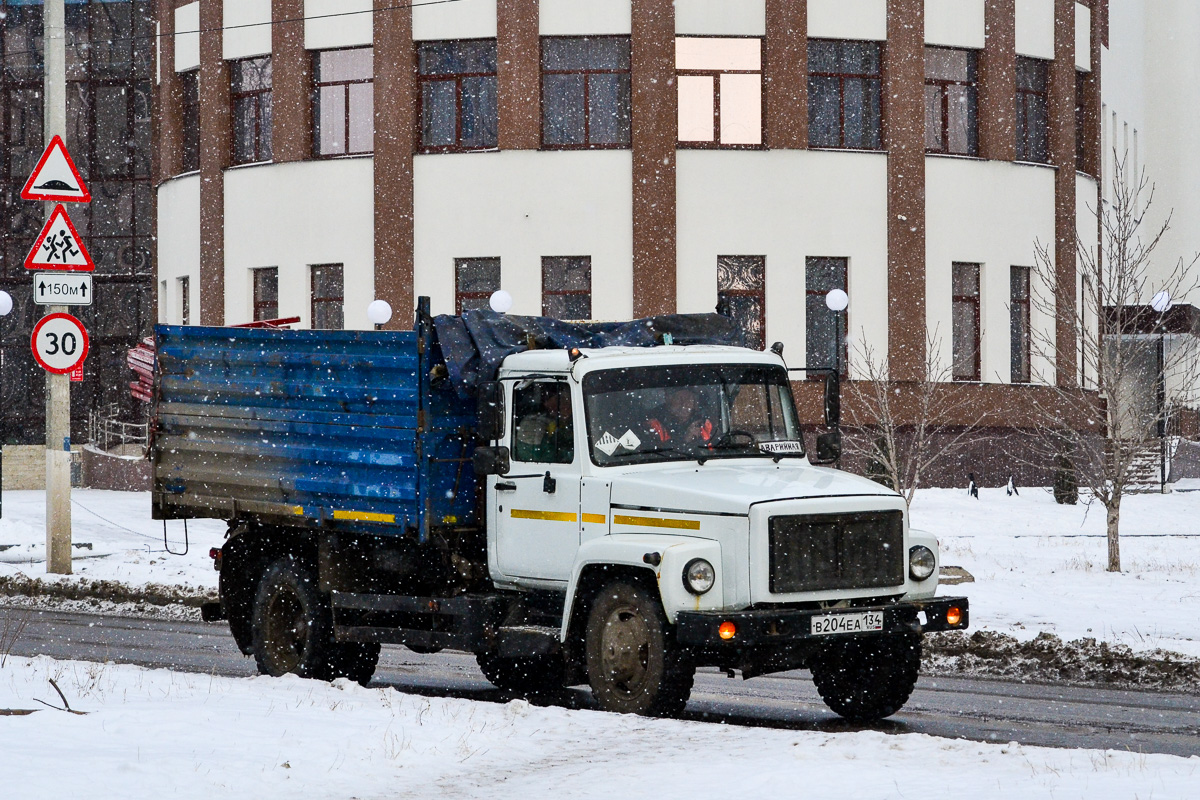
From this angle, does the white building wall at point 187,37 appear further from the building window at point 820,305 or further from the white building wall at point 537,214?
the building window at point 820,305

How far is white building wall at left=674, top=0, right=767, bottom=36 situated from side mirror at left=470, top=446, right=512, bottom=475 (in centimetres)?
2814

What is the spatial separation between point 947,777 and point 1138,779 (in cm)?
89

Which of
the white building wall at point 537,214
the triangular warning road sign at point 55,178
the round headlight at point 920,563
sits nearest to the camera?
the round headlight at point 920,563

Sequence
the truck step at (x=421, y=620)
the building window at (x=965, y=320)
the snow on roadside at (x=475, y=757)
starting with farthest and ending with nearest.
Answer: the building window at (x=965, y=320), the truck step at (x=421, y=620), the snow on roadside at (x=475, y=757)

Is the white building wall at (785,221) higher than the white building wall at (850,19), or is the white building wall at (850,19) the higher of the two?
the white building wall at (850,19)

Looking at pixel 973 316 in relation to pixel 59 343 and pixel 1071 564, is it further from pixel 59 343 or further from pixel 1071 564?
pixel 59 343

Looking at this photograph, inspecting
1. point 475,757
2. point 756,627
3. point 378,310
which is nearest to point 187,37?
point 378,310

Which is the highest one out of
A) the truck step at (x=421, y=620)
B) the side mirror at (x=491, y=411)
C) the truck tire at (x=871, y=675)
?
the side mirror at (x=491, y=411)

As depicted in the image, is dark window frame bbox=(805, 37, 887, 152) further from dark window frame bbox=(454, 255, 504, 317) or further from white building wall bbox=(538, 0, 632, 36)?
dark window frame bbox=(454, 255, 504, 317)

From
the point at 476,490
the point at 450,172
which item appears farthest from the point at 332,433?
the point at 450,172

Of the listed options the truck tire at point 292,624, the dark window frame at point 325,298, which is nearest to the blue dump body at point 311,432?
the truck tire at point 292,624

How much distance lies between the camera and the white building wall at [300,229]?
4091 centimetres

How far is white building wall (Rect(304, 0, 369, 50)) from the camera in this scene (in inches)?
1604

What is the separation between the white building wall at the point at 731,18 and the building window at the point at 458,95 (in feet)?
15.0
